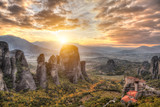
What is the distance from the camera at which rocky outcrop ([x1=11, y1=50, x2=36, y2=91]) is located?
125 feet

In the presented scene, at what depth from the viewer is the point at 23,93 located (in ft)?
122

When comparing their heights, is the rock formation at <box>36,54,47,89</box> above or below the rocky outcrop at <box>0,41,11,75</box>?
below

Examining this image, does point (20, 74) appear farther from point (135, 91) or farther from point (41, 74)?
point (135, 91)

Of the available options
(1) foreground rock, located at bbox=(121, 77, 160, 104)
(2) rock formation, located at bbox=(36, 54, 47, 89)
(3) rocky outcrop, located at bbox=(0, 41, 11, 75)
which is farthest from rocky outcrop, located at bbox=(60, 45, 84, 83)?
(1) foreground rock, located at bbox=(121, 77, 160, 104)

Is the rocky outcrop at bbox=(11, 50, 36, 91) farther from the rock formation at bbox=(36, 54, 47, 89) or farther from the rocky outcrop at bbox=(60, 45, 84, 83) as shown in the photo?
the rocky outcrop at bbox=(60, 45, 84, 83)

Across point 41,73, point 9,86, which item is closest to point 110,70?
point 41,73

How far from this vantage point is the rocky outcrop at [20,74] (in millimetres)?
38150

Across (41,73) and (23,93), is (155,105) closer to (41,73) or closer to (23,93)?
(23,93)

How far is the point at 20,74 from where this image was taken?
4000 centimetres

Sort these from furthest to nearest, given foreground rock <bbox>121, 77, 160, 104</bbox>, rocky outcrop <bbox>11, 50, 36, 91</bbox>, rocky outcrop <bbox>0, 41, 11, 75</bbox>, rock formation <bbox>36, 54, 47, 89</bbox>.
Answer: rock formation <bbox>36, 54, 47, 89</bbox>
rocky outcrop <bbox>11, 50, 36, 91</bbox>
rocky outcrop <bbox>0, 41, 11, 75</bbox>
foreground rock <bbox>121, 77, 160, 104</bbox>

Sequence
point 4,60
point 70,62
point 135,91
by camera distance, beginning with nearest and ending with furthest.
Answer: point 135,91 → point 4,60 → point 70,62

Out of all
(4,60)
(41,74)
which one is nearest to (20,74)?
(4,60)

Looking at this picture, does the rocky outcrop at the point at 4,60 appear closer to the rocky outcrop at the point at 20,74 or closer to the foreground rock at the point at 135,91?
the rocky outcrop at the point at 20,74

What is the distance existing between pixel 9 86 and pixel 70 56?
40.9 metres
